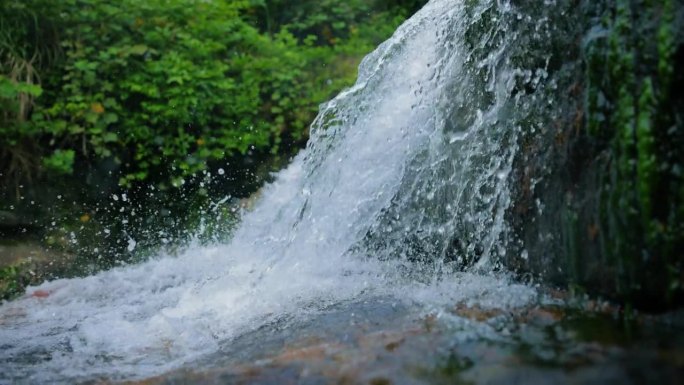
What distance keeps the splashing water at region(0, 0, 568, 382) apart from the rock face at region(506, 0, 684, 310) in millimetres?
305

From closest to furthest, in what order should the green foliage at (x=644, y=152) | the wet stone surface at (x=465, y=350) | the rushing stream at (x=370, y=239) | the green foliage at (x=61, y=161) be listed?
1. the wet stone surface at (x=465, y=350)
2. the green foliage at (x=644, y=152)
3. the rushing stream at (x=370, y=239)
4. the green foliage at (x=61, y=161)

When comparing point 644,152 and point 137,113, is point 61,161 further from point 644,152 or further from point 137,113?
point 644,152

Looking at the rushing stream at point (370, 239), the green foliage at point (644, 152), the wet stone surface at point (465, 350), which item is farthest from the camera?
the rushing stream at point (370, 239)

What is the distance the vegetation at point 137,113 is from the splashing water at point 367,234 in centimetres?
132

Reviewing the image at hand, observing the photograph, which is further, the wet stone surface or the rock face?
the rock face

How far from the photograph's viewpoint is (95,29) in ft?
20.4

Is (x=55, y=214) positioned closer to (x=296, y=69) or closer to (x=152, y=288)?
(x=152, y=288)

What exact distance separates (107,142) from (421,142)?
349 centimetres

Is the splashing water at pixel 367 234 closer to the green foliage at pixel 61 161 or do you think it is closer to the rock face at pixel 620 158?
the rock face at pixel 620 158

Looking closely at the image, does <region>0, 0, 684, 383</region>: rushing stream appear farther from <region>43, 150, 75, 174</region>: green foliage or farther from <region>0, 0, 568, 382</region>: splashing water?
<region>43, 150, 75, 174</region>: green foliage

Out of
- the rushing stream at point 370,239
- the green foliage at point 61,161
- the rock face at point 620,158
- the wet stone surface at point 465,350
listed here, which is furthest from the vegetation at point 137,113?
the rock face at point 620,158

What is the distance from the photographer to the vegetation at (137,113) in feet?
18.6

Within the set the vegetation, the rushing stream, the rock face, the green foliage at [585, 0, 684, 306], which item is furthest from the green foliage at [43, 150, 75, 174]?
the green foliage at [585, 0, 684, 306]

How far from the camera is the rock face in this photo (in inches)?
80.1
